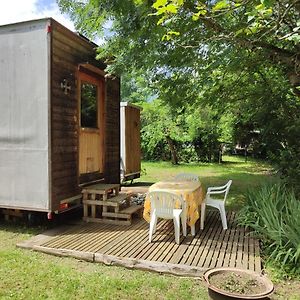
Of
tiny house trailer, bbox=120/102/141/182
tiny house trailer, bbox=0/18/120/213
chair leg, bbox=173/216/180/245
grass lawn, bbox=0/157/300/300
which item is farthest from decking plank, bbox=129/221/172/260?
tiny house trailer, bbox=120/102/141/182

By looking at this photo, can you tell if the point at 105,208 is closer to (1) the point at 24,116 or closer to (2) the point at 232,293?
(1) the point at 24,116

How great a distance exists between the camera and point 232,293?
302 cm

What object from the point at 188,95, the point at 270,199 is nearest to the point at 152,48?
the point at 188,95

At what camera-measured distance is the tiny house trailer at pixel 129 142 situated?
9984mm

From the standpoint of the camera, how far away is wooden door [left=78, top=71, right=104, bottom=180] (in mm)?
6188

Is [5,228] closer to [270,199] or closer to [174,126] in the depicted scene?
[270,199]

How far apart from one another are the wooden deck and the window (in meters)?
2.01

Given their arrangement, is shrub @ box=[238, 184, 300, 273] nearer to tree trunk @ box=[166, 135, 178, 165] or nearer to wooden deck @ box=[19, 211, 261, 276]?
wooden deck @ box=[19, 211, 261, 276]

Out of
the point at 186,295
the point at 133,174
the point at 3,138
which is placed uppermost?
the point at 3,138

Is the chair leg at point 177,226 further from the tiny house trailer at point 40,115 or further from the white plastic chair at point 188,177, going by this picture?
the white plastic chair at point 188,177

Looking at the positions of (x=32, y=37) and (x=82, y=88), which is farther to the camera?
(x=82, y=88)

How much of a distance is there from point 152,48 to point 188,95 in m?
2.54

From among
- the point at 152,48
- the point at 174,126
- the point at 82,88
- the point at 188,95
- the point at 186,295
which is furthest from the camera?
the point at 174,126

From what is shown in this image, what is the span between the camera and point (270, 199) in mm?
4859
